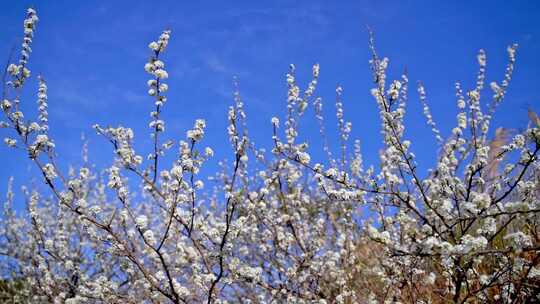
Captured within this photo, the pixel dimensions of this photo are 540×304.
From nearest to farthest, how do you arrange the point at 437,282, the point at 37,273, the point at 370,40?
the point at 370,40 → the point at 437,282 → the point at 37,273

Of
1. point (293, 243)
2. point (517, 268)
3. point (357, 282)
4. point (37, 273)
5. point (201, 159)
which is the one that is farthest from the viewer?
point (37, 273)

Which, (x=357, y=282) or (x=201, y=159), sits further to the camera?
(x=357, y=282)

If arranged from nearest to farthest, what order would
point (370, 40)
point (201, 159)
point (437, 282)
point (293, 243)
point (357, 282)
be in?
point (201, 159) < point (370, 40) < point (437, 282) < point (357, 282) < point (293, 243)

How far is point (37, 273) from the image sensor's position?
731 centimetres

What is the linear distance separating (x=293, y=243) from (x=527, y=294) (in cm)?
324

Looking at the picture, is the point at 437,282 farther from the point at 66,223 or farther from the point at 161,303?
the point at 66,223

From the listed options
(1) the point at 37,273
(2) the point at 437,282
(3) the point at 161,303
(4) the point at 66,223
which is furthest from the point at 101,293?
(4) the point at 66,223

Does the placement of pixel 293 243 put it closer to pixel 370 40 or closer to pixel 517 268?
pixel 370 40

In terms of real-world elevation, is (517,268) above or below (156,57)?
below

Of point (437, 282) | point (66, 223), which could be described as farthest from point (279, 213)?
point (66, 223)

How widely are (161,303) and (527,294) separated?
296 centimetres

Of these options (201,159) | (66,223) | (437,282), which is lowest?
(437,282)

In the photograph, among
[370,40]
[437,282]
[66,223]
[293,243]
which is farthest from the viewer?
[66,223]

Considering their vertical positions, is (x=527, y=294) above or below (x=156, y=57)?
below
